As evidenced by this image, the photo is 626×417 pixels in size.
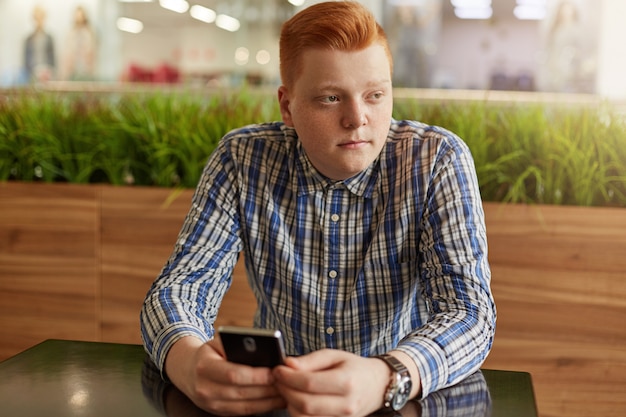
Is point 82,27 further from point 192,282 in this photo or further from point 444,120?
point 192,282

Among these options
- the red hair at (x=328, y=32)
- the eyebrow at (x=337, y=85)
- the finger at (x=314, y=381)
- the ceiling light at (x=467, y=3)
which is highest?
the ceiling light at (x=467, y=3)

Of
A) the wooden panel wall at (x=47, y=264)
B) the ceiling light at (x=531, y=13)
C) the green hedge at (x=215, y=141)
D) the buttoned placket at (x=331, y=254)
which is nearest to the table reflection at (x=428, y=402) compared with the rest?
the buttoned placket at (x=331, y=254)

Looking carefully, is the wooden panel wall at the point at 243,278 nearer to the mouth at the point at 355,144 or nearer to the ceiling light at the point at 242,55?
the mouth at the point at 355,144

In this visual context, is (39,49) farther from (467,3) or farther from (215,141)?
(215,141)

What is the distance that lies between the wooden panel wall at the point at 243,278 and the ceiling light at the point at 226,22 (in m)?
7.00

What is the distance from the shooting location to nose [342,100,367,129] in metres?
1.32

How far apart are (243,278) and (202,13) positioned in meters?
7.48

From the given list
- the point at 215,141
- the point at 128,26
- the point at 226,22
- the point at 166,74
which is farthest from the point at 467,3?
the point at 215,141

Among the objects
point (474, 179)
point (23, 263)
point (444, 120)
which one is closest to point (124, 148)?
point (23, 263)

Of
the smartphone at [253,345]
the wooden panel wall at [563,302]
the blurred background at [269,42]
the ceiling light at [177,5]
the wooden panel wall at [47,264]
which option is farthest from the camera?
the ceiling light at [177,5]

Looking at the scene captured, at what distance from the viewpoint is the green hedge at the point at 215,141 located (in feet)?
7.24

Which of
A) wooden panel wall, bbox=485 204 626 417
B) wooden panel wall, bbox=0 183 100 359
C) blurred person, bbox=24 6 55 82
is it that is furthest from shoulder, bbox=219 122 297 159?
blurred person, bbox=24 6 55 82

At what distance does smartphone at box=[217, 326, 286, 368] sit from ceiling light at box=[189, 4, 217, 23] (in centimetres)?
870

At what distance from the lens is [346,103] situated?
133 cm
